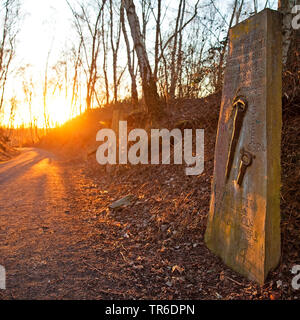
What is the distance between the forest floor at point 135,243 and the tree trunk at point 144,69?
2.12 m

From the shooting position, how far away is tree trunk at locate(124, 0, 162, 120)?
7637 millimetres

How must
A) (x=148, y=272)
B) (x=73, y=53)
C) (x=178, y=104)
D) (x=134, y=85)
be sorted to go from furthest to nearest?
(x=73, y=53) → (x=134, y=85) → (x=178, y=104) → (x=148, y=272)

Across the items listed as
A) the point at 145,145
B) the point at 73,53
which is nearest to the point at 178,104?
the point at 145,145

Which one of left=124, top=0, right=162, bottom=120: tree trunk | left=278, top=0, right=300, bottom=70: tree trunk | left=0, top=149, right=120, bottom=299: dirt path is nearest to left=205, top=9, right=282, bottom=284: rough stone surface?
left=0, top=149, right=120, bottom=299: dirt path

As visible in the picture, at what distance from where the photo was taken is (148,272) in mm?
2926

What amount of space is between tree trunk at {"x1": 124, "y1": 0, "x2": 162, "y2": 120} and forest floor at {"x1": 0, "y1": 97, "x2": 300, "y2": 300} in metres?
2.12

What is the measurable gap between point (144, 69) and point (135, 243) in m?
5.95

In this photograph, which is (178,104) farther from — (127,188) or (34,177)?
(34,177)

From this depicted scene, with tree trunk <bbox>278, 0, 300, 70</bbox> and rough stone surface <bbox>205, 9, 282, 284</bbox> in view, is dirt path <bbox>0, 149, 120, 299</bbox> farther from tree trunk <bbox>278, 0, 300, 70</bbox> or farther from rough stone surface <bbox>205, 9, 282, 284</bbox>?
tree trunk <bbox>278, 0, 300, 70</bbox>

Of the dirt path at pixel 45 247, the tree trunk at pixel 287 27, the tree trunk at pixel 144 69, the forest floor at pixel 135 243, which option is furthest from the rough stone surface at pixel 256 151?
the tree trunk at pixel 144 69

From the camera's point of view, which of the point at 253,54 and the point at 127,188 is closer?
the point at 253,54

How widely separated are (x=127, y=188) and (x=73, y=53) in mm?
24997

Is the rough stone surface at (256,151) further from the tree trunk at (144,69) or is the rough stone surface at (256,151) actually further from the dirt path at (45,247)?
the tree trunk at (144,69)

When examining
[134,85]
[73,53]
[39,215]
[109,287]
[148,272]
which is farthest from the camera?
[73,53]
